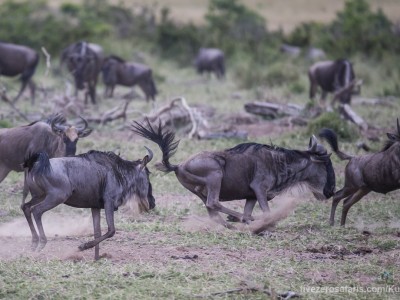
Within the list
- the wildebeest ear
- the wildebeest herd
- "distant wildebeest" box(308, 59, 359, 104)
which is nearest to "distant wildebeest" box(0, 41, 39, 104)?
"distant wildebeest" box(308, 59, 359, 104)

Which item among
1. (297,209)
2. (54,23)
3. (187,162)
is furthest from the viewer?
(54,23)

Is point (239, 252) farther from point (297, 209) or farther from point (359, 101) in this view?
point (359, 101)

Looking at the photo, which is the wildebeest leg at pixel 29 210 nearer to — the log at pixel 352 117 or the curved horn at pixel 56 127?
the curved horn at pixel 56 127

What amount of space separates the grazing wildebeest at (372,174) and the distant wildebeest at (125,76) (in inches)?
403

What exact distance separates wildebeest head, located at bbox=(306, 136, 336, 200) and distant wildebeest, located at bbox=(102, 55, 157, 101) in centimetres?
1016

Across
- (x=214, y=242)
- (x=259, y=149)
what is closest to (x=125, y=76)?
(x=259, y=149)

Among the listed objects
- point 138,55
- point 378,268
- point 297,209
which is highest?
point 378,268

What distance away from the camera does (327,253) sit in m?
6.66

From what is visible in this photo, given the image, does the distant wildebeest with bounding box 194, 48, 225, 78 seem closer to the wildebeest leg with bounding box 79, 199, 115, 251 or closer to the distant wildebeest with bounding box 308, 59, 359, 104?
the distant wildebeest with bounding box 308, 59, 359, 104

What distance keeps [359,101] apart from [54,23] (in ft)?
36.6

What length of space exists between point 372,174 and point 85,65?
10425mm

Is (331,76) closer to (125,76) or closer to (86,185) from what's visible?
(125,76)

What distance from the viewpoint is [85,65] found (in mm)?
17516

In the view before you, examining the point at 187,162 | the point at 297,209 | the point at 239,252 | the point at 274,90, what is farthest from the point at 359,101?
the point at 239,252
